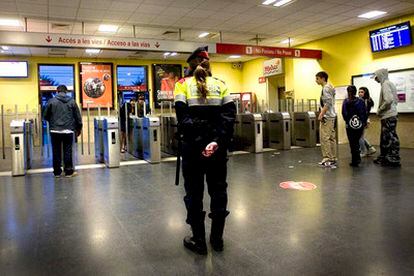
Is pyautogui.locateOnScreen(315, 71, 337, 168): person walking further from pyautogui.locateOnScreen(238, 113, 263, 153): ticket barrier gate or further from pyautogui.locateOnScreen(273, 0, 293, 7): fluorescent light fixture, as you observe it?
pyautogui.locateOnScreen(238, 113, 263, 153): ticket barrier gate

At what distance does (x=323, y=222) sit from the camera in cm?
306

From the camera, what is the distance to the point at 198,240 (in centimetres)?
249

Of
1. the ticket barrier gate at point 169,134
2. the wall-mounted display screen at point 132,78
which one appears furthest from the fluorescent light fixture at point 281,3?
the wall-mounted display screen at point 132,78

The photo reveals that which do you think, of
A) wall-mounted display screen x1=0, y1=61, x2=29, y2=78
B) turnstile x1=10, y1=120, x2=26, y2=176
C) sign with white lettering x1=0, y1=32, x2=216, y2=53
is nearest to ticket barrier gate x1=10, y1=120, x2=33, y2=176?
turnstile x1=10, y1=120, x2=26, y2=176

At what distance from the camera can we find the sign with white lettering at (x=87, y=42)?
22.4 feet

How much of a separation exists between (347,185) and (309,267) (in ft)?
8.26

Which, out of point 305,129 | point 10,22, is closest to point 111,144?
point 10,22

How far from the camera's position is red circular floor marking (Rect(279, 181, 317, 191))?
14.3 ft

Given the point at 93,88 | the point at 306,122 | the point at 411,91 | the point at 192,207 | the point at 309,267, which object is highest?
the point at 93,88

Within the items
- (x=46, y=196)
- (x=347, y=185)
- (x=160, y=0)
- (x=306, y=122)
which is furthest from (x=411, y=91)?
(x=46, y=196)

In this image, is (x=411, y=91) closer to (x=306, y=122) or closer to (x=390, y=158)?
(x=306, y=122)

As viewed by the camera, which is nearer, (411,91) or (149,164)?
(149,164)

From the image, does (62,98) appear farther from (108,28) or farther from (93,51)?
(93,51)

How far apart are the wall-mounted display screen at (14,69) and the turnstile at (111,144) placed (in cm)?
627
